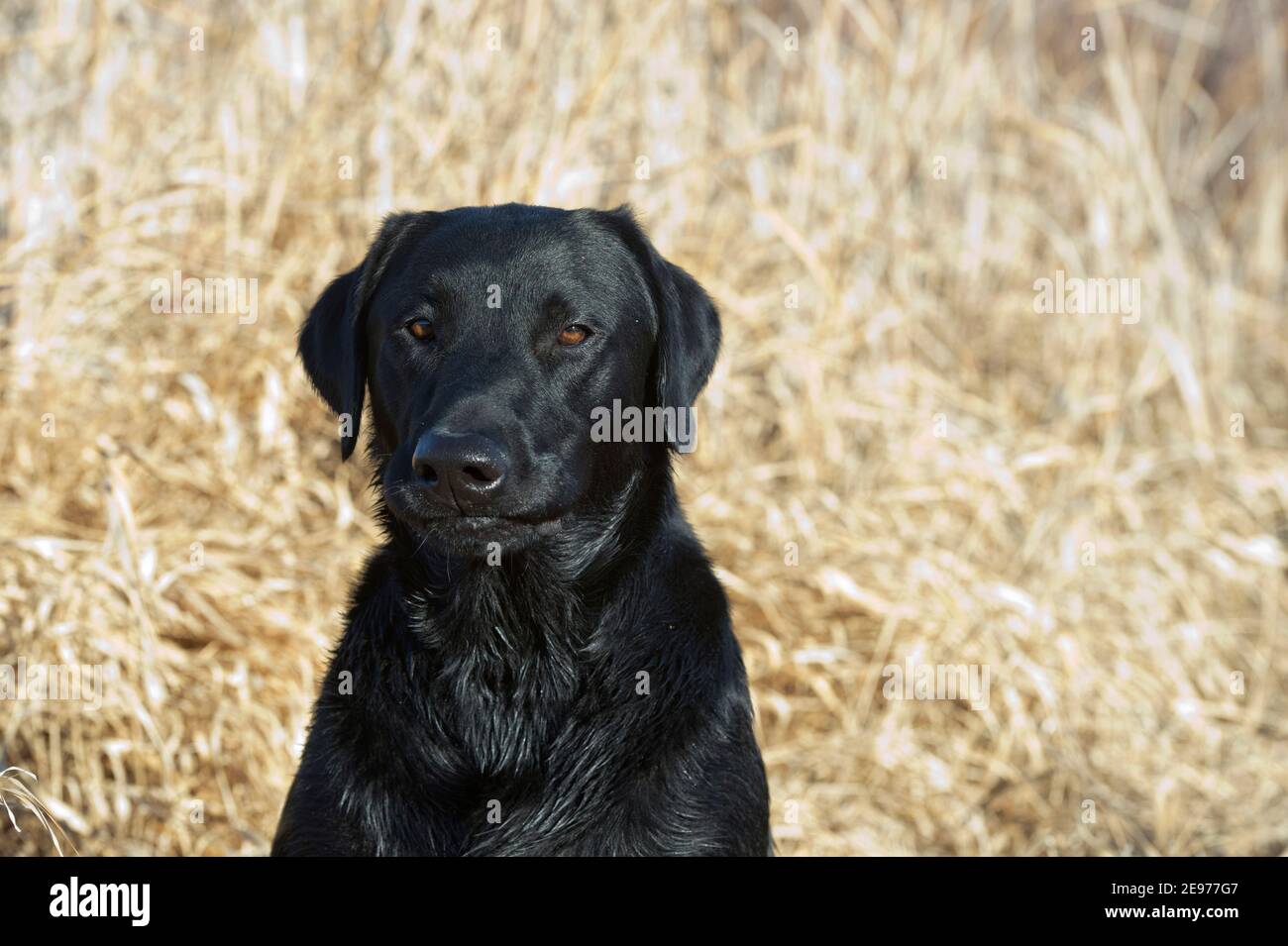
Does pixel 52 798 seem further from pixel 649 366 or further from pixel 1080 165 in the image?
pixel 1080 165

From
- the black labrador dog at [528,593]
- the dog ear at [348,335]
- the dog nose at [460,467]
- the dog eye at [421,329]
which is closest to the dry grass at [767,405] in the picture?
the dog ear at [348,335]

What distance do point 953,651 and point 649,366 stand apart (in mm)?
1860

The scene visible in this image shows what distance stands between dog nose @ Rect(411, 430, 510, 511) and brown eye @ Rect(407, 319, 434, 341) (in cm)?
33

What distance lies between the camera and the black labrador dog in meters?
2.80

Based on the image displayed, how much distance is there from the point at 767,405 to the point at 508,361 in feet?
8.28

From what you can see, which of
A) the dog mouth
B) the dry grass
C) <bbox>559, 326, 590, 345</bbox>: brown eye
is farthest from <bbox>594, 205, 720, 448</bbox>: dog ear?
the dry grass

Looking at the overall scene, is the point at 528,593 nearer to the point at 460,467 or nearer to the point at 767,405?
the point at 460,467

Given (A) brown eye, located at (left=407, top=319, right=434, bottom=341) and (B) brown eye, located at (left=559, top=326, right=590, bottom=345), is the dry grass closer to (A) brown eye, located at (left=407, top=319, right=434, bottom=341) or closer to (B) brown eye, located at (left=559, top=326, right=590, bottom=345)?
(A) brown eye, located at (left=407, top=319, right=434, bottom=341)

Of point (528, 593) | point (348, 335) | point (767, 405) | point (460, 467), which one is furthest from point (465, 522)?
point (767, 405)

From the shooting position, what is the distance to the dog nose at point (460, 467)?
2.67m

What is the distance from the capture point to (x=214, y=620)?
4.05 meters

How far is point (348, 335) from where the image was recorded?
3205 millimetres
